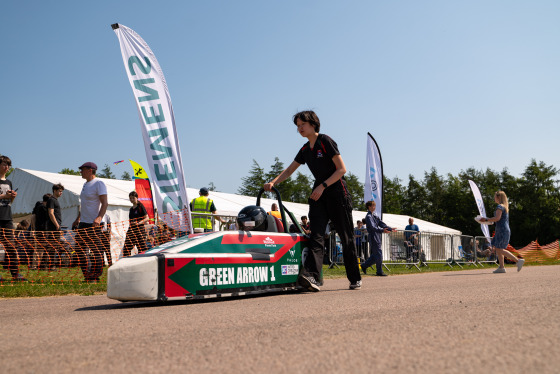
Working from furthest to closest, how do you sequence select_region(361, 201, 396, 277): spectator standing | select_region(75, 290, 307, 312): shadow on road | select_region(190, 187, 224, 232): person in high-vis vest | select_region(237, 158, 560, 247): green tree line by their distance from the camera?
select_region(237, 158, 560, 247): green tree line → select_region(361, 201, 396, 277): spectator standing → select_region(190, 187, 224, 232): person in high-vis vest → select_region(75, 290, 307, 312): shadow on road

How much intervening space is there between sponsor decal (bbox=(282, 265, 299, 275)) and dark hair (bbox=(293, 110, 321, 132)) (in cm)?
172

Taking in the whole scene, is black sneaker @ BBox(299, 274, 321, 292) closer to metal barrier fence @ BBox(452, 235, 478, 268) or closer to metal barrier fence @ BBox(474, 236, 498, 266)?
metal barrier fence @ BBox(452, 235, 478, 268)

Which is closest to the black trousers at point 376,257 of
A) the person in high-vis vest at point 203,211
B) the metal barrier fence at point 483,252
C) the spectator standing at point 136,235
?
the person in high-vis vest at point 203,211

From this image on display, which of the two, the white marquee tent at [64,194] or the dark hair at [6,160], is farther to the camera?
the white marquee tent at [64,194]

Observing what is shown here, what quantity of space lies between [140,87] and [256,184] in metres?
58.4

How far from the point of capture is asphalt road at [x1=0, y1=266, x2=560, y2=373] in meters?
1.98

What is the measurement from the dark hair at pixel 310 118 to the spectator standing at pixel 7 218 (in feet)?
15.8

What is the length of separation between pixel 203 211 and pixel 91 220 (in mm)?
3662

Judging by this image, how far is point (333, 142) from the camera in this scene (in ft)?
19.8

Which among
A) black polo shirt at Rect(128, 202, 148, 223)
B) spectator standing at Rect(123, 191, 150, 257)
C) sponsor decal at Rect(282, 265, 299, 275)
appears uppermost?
black polo shirt at Rect(128, 202, 148, 223)

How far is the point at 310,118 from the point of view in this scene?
6.10 metres

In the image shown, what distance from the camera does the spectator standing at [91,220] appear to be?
7.79m

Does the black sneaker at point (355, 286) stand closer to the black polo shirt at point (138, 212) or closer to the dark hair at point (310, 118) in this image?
the dark hair at point (310, 118)

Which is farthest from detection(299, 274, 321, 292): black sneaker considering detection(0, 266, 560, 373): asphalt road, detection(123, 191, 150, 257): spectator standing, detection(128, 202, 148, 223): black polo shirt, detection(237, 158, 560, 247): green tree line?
detection(237, 158, 560, 247): green tree line
